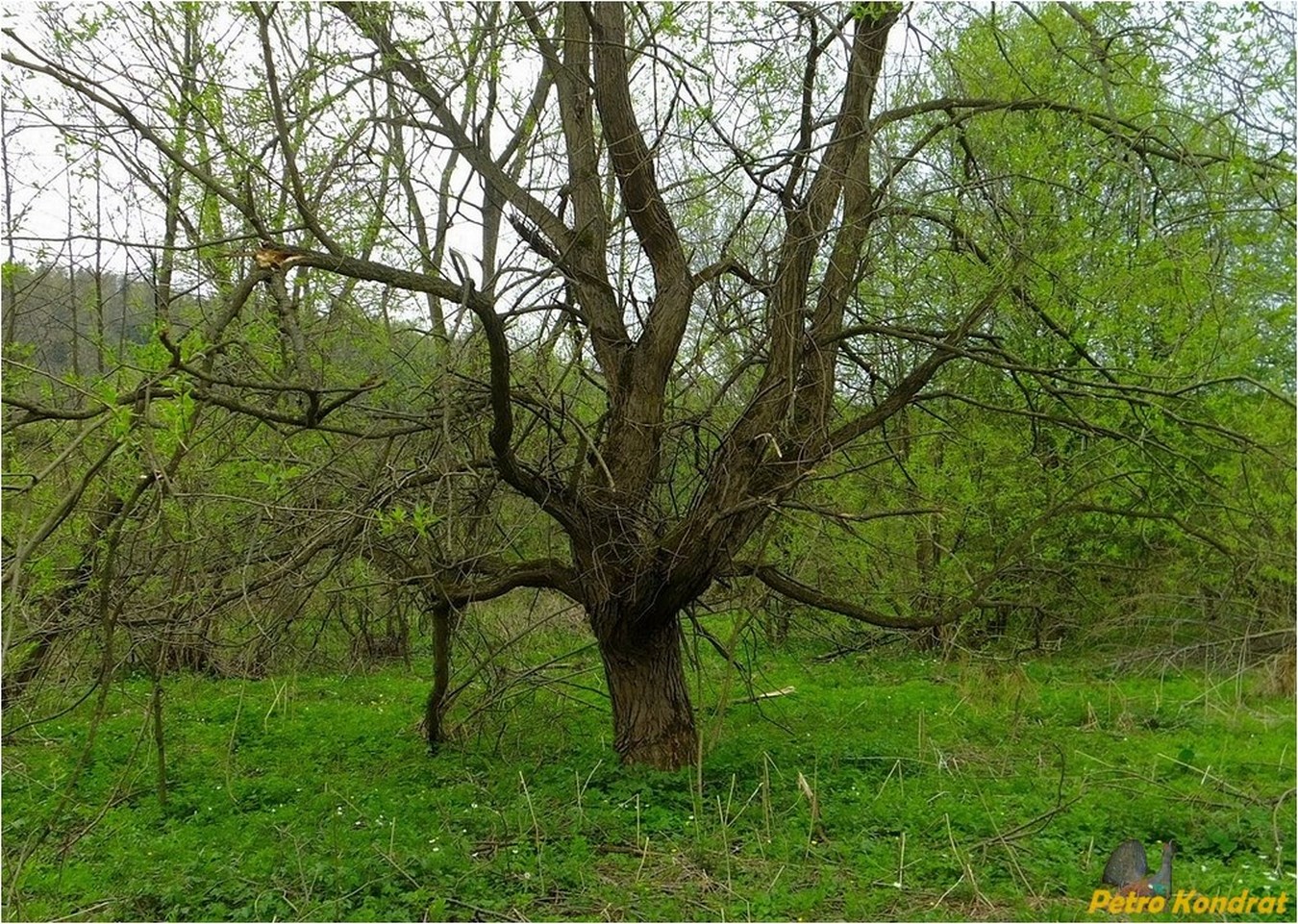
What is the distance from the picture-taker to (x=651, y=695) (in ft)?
18.8

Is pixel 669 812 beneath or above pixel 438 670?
beneath

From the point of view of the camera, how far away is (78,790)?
20.7 ft

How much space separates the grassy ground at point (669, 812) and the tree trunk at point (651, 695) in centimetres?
16

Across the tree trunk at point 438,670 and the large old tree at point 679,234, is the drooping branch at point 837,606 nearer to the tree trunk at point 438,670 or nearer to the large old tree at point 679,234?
the large old tree at point 679,234

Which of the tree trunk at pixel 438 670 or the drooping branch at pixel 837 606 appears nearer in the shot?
the drooping branch at pixel 837 606

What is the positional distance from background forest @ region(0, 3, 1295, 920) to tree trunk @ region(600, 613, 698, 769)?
0.02 metres

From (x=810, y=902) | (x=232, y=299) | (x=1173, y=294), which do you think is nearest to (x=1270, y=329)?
(x=1173, y=294)

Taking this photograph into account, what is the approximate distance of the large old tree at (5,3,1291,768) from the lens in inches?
183

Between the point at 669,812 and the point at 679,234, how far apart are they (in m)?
3.31

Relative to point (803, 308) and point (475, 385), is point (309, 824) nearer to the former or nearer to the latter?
point (475, 385)

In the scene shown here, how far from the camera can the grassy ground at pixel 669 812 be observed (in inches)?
165

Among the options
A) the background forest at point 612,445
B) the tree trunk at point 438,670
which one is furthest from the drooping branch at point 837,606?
the tree trunk at point 438,670

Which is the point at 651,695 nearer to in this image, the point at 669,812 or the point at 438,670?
the point at 669,812

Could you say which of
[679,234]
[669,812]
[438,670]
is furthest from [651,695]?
[679,234]
